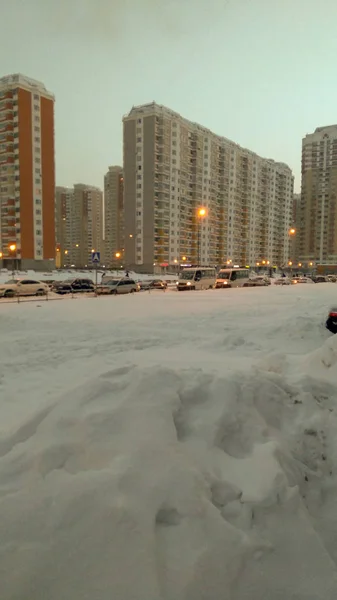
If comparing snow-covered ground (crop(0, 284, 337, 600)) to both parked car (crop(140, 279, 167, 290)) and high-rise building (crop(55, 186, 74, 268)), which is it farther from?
high-rise building (crop(55, 186, 74, 268))

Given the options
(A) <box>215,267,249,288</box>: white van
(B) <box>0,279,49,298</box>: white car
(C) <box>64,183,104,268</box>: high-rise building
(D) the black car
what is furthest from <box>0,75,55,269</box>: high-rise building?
(C) <box>64,183,104,268</box>: high-rise building

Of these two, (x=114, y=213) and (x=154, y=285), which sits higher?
(x=114, y=213)

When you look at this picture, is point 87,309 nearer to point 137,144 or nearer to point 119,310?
point 119,310

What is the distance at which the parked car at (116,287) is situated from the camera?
3009 centimetres

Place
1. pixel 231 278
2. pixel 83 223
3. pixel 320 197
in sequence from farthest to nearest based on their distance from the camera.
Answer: pixel 83 223 < pixel 320 197 < pixel 231 278

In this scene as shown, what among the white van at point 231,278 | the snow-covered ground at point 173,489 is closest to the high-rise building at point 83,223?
the white van at point 231,278

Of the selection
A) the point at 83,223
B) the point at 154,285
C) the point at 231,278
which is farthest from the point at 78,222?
the point at 231,278

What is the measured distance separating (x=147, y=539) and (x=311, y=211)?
519 feet

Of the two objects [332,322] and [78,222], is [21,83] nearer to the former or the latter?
[78,222]

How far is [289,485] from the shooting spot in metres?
3.36

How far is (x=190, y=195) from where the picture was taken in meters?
107

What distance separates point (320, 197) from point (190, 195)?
2507 inches

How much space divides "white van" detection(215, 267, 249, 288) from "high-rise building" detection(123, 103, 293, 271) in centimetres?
4148

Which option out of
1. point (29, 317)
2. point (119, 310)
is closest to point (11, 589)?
point (29, 317)
